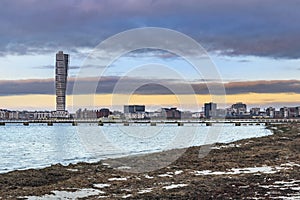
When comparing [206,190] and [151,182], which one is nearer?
[206,190]

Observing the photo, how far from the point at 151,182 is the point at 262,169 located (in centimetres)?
788

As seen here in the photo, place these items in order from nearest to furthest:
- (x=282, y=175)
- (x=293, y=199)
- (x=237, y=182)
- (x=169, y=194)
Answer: (x=293, y=199) → (x=169, y=194) → (x=237, y=182) → (x=282, y=175)

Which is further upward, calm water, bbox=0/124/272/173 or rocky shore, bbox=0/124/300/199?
rocky shore, bbox=0/124/300/199

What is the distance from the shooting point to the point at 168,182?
22766mm

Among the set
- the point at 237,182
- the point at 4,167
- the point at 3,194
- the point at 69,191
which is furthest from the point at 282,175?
the point at 4,167

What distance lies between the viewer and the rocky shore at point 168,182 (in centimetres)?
1912

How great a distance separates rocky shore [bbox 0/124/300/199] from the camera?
62.7ft

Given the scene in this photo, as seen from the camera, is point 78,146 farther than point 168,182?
Yes

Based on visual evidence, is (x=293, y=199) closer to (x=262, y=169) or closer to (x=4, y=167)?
(x=262, y=169)

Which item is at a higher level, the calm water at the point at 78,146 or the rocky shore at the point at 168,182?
the rocky shore at the point at 168,182

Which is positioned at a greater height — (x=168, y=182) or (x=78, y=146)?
(x=168, y=182)

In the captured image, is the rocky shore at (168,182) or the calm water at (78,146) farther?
the calm water at (78,146)

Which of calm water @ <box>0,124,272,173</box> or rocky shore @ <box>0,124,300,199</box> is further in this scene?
calm water @ <box>0,124,272,173</box>

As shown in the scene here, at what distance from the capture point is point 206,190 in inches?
779
